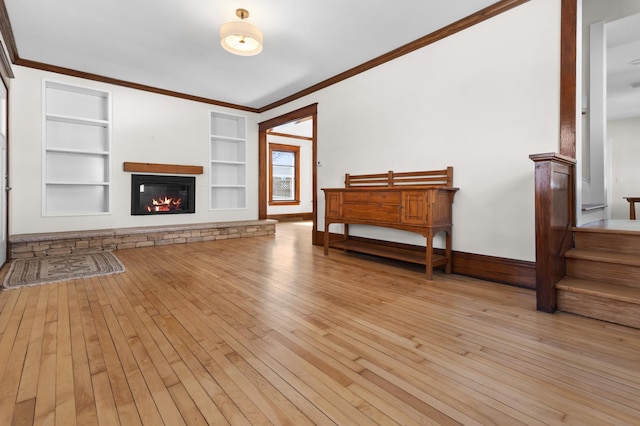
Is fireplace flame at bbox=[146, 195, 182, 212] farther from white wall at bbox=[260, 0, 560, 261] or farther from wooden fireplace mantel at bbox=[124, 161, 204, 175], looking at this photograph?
white wall at bbox=[260, 0, 560, 261]

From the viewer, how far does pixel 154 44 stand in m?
3.89

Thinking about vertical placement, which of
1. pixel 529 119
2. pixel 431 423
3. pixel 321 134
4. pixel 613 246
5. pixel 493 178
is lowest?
pixel 431 423

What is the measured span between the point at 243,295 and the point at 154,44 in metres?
3.31

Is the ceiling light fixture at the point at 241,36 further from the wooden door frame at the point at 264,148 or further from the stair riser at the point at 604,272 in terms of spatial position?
the stair riser at the point at 604,272

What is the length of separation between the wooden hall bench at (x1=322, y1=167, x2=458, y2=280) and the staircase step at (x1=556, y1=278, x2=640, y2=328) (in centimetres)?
112

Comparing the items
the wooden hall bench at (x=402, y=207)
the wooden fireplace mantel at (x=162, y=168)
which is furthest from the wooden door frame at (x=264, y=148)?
the wooden fireplace mantel at (x=162, y=168)

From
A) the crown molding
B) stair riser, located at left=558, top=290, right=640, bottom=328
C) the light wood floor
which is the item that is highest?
the crown molding

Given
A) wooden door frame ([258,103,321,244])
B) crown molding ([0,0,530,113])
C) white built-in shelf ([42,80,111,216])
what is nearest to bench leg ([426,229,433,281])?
crown molding ([0,0,530,113])

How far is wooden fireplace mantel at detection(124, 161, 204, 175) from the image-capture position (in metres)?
5.25

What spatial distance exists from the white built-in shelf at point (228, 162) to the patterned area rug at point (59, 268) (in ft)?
8.44

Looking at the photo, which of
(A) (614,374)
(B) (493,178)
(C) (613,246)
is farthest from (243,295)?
(C) (613,246)

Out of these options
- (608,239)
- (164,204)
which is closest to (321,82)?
(164,204)

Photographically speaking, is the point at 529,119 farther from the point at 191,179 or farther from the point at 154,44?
the point at 191,179

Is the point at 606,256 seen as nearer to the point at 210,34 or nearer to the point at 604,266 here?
the point at 604,266
